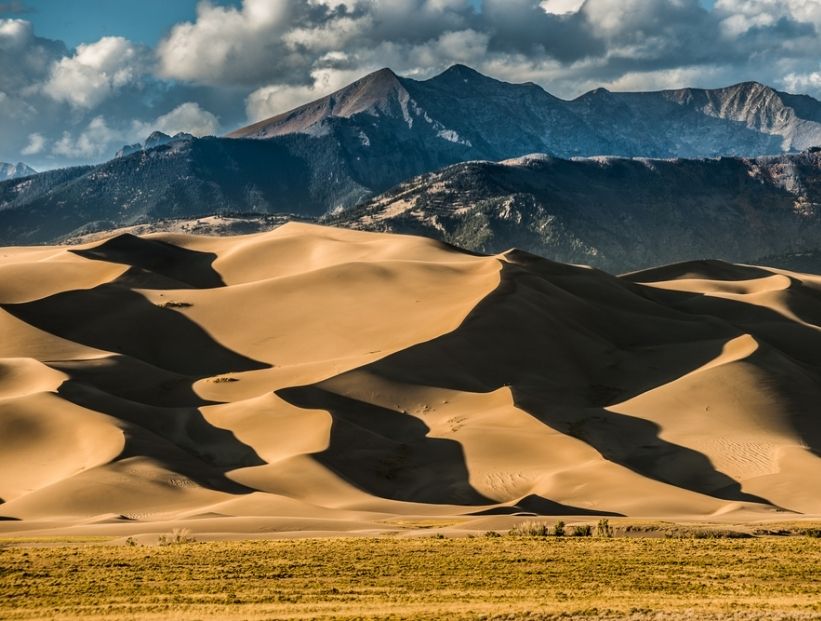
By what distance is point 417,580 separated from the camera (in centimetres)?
2798

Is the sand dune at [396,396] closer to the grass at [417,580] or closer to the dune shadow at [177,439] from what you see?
the dune shadow at [177,439]

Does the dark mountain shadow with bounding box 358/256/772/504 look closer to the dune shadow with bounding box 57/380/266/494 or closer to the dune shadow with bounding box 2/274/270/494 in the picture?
the dune shadow with bounding box 57/380/266/494

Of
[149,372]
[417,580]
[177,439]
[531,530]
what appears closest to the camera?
[417,580]

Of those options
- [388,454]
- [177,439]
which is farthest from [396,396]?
[177,439]

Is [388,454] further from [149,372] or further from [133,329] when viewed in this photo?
[133,329]

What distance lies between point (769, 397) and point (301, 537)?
3791 centimetres

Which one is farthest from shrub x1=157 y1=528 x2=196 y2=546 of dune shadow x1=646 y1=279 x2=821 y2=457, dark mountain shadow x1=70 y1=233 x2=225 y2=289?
dark mountain shadow x1=70 y1=233 x2=225 y2=289

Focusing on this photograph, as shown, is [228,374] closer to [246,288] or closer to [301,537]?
[246,288]

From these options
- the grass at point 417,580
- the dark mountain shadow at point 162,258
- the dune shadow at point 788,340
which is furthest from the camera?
the dark mountain shadow at point 162,258

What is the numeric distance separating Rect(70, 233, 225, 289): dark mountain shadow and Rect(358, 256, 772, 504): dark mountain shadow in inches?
1210

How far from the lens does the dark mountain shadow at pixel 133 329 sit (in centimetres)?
8175

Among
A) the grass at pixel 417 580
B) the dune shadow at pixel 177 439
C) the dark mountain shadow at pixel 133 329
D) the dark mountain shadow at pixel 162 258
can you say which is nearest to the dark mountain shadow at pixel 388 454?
the dune shadow at pixel 177 439

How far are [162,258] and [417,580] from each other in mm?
93212

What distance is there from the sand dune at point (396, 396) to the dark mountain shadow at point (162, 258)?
5.62ft
